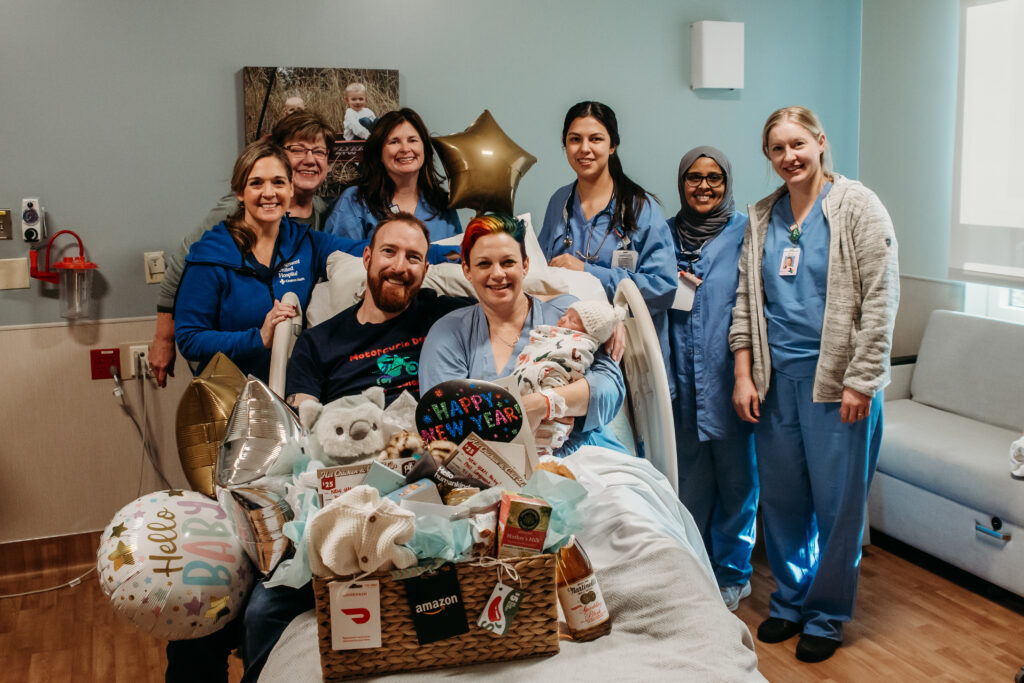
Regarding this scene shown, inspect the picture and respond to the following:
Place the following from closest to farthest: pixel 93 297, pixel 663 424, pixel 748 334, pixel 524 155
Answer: pixel 663 424
pixel 748 334
pixel 524 155
pixel 93 297

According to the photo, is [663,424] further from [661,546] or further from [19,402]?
[19,402]

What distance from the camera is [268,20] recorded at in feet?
10.5

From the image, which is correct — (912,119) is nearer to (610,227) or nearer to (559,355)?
(610,227)

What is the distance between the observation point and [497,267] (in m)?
2.10

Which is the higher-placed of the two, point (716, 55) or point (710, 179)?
point (716, 55)

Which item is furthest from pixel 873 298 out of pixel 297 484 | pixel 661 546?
pixel 297 484

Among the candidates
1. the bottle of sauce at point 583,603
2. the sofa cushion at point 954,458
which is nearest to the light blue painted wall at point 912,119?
the sofa cushion at point 954,458

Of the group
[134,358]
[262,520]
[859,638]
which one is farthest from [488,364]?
[134,358]

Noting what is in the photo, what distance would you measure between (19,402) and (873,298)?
2.80m

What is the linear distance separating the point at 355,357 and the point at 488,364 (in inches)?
13.8

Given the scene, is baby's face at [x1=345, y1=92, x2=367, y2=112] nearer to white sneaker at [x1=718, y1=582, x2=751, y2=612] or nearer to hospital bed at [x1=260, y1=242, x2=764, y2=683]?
hospital bed at [x1=260, y1=242, x2=764, y2=683]

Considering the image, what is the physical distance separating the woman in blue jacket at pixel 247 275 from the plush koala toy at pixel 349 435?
0.69 m

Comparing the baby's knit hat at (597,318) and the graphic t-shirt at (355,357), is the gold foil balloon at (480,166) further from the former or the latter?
the baby's knit hat at (597,318)

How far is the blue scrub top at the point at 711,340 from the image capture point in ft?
9.00
